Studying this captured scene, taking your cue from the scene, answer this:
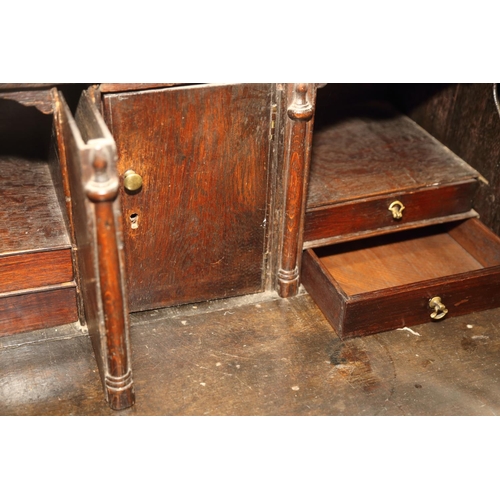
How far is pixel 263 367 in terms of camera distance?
215cm

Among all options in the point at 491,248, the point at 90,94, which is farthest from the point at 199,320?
the point at 491,248

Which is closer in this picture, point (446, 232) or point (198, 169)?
point (198, 169)

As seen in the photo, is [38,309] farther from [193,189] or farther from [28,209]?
[193,189]

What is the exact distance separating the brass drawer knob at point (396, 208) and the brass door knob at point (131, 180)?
2.45ft

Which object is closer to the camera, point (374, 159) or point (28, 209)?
point (28, 209)

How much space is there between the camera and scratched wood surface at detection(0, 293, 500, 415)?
6.68 ft

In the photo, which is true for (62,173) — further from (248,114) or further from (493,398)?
(493,398)

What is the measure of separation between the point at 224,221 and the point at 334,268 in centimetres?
42

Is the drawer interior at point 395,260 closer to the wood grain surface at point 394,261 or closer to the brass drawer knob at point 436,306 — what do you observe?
the wood grain surface at point 394,261

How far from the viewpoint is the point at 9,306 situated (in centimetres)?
214

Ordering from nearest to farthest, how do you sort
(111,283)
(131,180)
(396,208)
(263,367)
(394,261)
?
(111,283)
(131,180)
(263,367)
(396,208)
(394,261)

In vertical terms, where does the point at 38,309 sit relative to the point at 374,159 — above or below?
below

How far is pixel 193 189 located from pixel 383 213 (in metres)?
0.59

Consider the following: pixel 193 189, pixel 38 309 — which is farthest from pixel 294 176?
pixel 38 309
